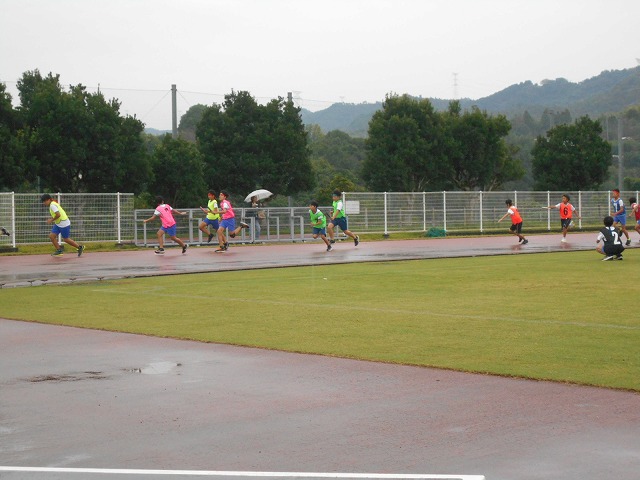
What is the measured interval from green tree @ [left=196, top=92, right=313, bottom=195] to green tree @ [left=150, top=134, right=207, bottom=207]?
15.3ft

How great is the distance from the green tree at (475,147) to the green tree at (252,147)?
32.1 ft

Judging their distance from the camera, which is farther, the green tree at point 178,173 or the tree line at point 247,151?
the green tree at point 178,173

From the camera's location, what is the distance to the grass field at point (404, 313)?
344 inches

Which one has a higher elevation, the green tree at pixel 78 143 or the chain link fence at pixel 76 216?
the green tree at pixel 78 143

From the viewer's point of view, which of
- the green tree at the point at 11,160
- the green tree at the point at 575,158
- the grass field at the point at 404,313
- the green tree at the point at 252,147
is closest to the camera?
the grass field at the point at 404,313

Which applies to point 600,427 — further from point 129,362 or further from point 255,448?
point 129,362

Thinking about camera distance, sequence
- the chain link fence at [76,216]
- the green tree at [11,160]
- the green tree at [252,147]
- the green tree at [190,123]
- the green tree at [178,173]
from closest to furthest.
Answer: the chain link fence at [76,216] → the green tree at [11,160] → the green tree at [178,173] → the green tree at [252,147] → the green tree at [190,123]

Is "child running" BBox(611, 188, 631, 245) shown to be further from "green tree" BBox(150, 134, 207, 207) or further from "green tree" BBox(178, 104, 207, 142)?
"green tree" BBox(178, 104, 207, 142)

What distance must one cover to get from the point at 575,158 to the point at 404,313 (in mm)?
48714

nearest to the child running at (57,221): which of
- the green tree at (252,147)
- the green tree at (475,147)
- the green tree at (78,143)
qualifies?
the green tree at (78,143)

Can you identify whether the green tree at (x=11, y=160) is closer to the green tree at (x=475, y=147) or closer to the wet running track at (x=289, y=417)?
the green tree at (x=475, y=147)

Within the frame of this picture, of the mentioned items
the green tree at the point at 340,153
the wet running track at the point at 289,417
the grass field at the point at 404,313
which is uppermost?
the green tree at the point at 340,153

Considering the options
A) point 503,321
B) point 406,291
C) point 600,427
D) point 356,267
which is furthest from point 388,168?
point 600,427

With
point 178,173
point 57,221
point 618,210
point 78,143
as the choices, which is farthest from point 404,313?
point 178,173
